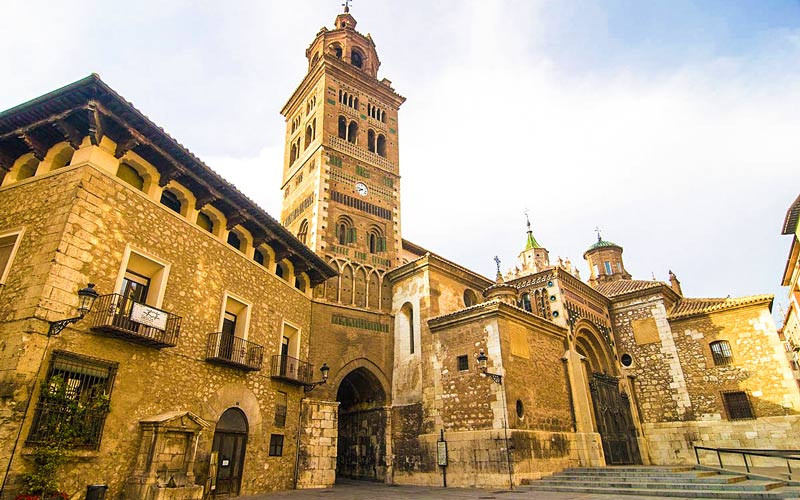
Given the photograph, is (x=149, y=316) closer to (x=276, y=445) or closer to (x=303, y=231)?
(x=276, y=445)

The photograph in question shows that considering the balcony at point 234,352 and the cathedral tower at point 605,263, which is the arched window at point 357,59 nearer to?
the balcony at point 234,352

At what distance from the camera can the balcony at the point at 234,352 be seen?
1196cm

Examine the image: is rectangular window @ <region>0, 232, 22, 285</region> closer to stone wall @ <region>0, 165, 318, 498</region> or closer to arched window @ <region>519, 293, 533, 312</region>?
stone wall @ <region>0, 165, 318, 498</region>

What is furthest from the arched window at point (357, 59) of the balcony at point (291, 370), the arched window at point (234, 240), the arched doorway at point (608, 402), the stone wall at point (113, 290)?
the arched doorway at point (608, 402)

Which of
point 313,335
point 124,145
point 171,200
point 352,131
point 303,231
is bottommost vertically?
point 313,335

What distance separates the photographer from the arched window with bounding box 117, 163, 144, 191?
10805mm

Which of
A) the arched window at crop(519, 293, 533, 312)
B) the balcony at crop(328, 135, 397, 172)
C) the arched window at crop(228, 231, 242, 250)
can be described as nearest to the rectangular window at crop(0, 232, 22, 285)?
the arched window at crop(228, 231, 242, 250)

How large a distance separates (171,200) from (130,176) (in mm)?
1343

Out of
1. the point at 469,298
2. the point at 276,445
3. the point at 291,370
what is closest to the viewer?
the point at 276,445

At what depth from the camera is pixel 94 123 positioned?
961cm

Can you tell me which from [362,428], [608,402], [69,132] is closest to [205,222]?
[69,132]

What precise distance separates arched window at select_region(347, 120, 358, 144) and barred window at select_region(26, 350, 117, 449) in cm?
1789

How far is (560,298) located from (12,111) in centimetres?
1947

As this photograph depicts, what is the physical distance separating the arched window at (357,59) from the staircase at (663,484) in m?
24.7
